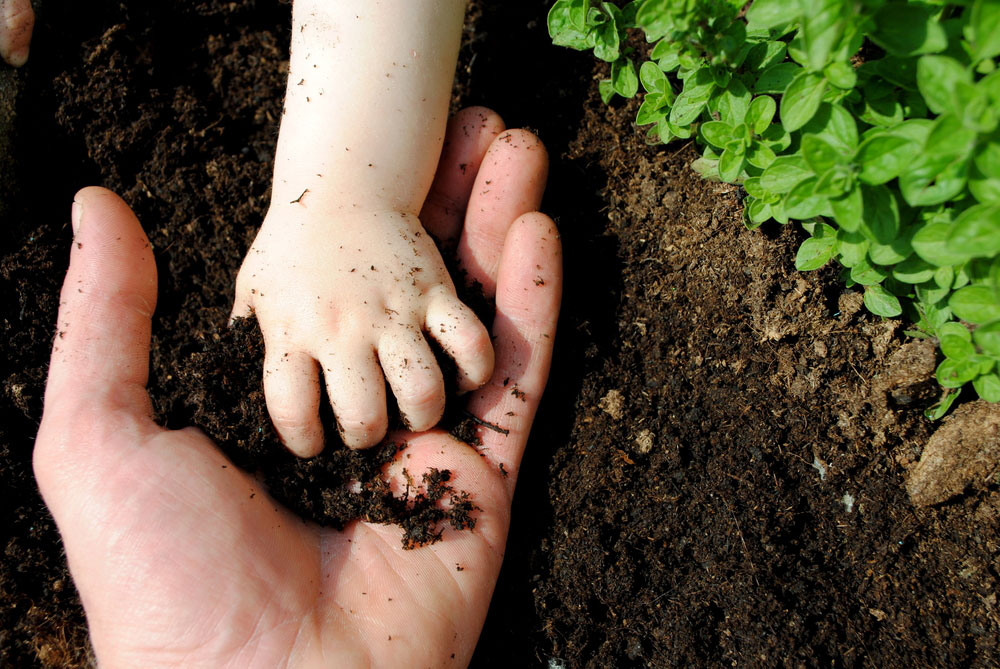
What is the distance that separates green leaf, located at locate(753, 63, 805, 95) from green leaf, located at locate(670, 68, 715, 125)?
4.5 inches

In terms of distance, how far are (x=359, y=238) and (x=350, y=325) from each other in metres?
0.26

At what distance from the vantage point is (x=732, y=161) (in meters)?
1.70

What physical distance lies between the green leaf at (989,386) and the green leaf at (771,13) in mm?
892

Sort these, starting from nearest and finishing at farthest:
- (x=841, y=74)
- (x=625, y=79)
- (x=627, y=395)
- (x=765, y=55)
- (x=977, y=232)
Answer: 1. (x=977, y=232)
2. (x=841, y=74)
3. (x=765, y=55)
4. (x=625, y=79)
5. (x=627, y=395)

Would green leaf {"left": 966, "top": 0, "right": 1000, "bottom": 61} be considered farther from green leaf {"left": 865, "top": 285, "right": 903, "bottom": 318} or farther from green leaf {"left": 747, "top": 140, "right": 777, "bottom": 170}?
green leaf {"left": 865, "top": 285, "right": 903, "bottom": 318}

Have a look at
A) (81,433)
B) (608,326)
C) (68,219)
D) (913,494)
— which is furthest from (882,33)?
(68,219)

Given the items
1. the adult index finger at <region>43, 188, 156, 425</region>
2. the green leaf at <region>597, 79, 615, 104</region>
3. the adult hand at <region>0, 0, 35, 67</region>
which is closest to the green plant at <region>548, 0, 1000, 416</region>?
the green leaf at <region>597, 79, 615, 104</region>

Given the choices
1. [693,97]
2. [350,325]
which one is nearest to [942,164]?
[693,97]

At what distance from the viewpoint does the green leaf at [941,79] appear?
1.16 m

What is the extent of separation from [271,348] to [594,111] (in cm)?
134

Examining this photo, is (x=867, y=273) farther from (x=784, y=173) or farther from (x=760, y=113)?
(x=760, y=113)

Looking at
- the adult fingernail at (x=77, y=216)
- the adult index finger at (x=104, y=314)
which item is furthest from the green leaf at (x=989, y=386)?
the adult fingernail at (x=77, y=216)

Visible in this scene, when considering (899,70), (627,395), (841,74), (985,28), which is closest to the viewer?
(985,28)

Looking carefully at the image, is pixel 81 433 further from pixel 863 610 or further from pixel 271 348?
pixel 863 610
